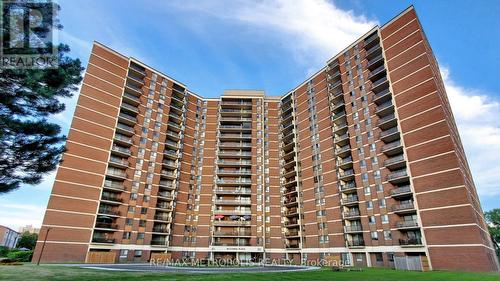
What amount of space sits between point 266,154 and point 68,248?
44.9 metres

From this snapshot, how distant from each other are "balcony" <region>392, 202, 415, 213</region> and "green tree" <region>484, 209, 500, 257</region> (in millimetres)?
49677

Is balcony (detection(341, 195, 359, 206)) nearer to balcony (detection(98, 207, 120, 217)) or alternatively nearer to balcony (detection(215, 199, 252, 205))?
balcony (detection(215, 199, 252, 205))

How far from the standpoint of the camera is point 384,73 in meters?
51.0

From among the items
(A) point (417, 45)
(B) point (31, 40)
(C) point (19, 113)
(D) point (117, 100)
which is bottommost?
(C) point (19, 113)

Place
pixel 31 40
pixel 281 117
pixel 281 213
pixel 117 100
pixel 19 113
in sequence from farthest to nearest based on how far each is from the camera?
pixel 281 117 → pixel 281 213 → pixel 117 100 → pixel 19 113 → pixel 31 40

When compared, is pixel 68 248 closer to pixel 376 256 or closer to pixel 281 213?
pixel 281 213

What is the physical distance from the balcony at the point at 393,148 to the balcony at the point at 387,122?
306 centimetres

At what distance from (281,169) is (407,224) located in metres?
33.1

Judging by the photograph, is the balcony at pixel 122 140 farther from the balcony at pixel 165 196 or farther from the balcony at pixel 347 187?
the balcony at pixel 347 187

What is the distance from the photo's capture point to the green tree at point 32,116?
41.8ft

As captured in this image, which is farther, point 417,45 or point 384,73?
point 384,73

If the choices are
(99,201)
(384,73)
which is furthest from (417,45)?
(99,201)

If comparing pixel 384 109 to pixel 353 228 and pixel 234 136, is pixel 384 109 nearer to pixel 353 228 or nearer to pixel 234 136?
pixel 353 228

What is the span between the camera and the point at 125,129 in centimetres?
5669
